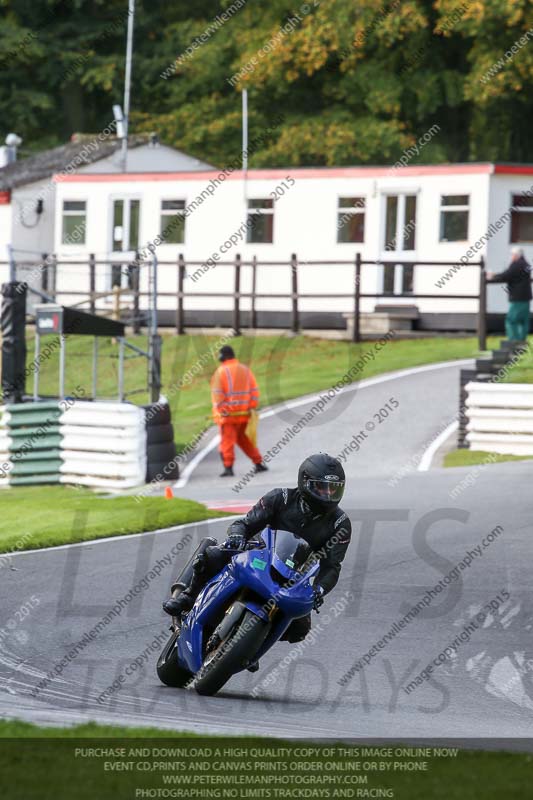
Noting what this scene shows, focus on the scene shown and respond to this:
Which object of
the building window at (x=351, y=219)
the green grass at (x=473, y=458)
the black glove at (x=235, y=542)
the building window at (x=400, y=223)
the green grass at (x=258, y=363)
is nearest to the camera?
the black glove at (x=235, y=542)

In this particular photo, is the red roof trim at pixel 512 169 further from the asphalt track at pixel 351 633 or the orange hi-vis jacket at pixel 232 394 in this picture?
the asphalt track at pixel 351 633

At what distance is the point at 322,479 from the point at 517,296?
58.7 feet

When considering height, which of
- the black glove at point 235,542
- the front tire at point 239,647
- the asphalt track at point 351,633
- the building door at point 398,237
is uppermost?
the building door at point 398,237

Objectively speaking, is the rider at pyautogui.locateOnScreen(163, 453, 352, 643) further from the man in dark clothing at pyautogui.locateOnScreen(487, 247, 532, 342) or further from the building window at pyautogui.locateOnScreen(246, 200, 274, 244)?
the building window at pyautogui.locateOnScreen(246, 200, 274, 244)

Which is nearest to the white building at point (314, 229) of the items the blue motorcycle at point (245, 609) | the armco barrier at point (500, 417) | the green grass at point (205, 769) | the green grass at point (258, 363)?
the green grass at point (258, 363)

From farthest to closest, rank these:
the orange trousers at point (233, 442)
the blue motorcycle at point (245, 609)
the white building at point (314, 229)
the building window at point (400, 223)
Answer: the building window at point (400, 223) → the white building at point (314, 229) → the orange trousers at point (233, 442) → the blue motorcycle at point (245, 609)

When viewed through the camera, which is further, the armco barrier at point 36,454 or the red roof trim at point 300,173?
the red roof trim at point 300,173

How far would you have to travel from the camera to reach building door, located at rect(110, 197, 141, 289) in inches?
1436

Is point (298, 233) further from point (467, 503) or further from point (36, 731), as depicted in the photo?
point (36, 731)

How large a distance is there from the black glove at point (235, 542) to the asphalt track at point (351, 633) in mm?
879

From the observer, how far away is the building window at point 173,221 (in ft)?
117

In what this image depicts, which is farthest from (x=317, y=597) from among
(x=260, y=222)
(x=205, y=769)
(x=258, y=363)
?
(x=260, y=222)

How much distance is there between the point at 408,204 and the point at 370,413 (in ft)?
35.7

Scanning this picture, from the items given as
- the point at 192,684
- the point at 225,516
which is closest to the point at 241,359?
the point at 225,516
